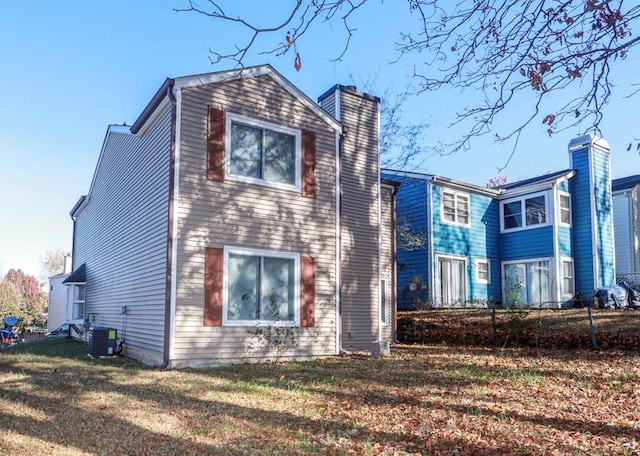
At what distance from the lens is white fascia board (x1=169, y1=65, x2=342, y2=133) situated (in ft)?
33.1

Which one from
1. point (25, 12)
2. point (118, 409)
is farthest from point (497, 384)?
point (25, 12)

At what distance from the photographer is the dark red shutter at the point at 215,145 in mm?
10320

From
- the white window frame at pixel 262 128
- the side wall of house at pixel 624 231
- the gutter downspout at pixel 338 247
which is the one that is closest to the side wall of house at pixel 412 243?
the gutter downspout at pixel 338 247

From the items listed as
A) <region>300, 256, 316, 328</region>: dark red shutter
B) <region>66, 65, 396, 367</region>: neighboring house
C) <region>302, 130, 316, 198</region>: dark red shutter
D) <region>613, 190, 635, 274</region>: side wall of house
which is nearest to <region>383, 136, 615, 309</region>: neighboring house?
<region>613, 190, 635, 274</region>: side wall of house

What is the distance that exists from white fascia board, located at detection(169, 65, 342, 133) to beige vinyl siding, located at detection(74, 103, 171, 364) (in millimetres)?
702

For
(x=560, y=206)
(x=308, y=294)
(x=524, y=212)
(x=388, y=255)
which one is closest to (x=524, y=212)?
(x=524, y=212)

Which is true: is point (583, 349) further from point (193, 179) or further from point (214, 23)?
point (214, 23)

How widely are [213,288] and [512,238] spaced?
14926mm

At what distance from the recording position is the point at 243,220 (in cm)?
1066

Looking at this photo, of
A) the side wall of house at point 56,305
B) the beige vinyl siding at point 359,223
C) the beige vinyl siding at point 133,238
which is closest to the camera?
the beige vinyl siding at point 133,238

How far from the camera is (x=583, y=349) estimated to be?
11.4 m

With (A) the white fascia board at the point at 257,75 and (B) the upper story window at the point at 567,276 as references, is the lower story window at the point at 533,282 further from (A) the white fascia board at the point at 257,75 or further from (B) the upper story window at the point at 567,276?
(A) the white fascia board at the point at 257,75

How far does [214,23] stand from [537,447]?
16.0ft

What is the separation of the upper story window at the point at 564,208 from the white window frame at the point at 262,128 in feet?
41.9
